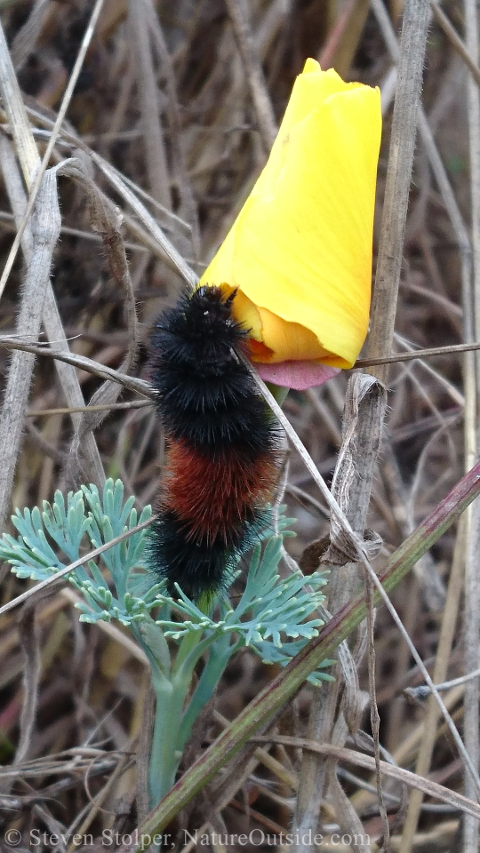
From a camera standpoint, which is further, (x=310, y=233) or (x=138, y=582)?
(x=138, y=582)

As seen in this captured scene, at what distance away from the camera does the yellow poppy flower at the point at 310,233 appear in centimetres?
63

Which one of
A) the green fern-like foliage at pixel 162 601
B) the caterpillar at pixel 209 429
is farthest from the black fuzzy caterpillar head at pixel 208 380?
the green fern-like foliage at pixel 162 601

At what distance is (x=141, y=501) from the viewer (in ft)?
4.60

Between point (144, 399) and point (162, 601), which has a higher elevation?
point (144, 399)

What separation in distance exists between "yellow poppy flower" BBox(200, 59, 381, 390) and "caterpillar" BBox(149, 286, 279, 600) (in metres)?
0.03

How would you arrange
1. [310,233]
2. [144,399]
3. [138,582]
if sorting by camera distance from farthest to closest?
[144,399], [138,582], [310,233]

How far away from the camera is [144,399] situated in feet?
3.23

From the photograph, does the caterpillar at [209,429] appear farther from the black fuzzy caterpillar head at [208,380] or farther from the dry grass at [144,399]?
the dry grass at [144,399]

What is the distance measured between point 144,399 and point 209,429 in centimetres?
35

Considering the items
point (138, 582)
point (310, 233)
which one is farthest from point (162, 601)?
point (310, 233)

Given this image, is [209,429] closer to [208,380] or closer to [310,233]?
[208,380]

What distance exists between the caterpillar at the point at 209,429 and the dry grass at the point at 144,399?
0.66ft

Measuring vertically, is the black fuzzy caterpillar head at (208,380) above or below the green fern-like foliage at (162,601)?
above

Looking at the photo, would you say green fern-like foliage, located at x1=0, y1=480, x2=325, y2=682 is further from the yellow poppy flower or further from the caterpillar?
the yellow poppy flower
